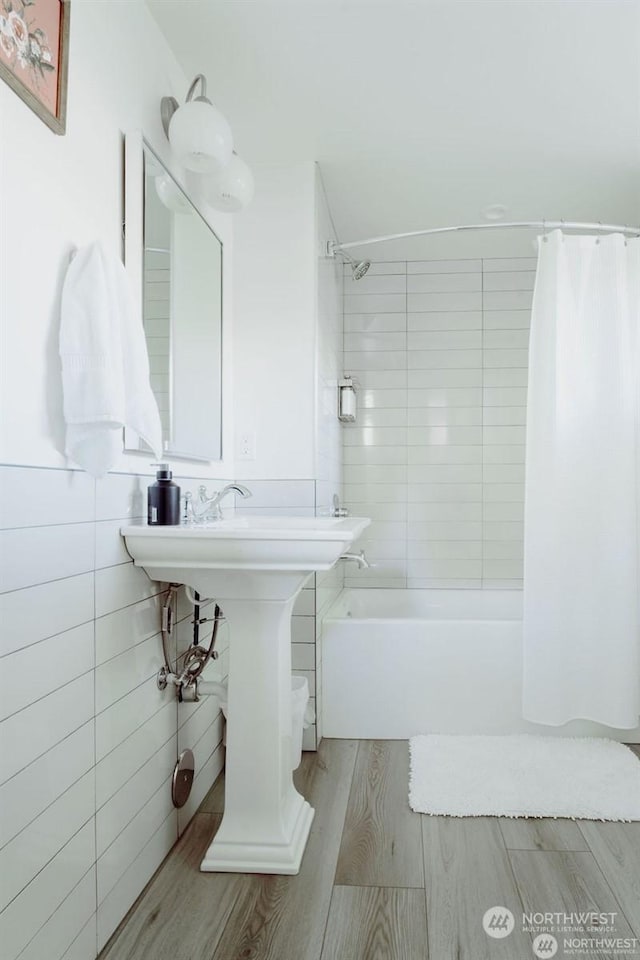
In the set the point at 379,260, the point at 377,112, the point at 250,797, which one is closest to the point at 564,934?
the point at 250,797

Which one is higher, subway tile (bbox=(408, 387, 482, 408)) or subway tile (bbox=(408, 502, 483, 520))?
subway tile (bbox=(408, 387, 482, 408))

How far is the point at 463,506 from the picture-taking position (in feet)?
13.0

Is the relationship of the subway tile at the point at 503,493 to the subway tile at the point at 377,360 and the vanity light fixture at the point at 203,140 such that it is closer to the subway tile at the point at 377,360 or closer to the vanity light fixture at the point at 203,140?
the subway tile at the point at 377,360

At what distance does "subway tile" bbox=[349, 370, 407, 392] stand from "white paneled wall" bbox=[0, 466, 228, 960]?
7.72ft

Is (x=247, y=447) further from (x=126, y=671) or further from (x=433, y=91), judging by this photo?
(x=433, y=91)

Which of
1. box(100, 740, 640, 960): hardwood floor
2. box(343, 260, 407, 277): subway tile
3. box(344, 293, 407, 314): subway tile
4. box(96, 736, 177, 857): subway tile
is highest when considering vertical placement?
box(343, 260, 407, 277): subway tile

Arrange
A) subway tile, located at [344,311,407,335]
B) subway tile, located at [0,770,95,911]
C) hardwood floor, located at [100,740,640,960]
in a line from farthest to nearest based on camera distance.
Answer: subway tile, located at [344,311,407,335] < hardwood floor, located at [100,740,640,960] < subway tile, located at [0,770,95,911]

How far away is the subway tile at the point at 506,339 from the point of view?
396cm

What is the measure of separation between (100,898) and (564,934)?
1036 mm

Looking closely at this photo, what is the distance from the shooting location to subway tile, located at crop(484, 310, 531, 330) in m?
3.96

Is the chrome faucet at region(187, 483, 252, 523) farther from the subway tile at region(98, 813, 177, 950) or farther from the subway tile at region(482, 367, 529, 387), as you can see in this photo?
the subway tile at region(482, 367, 529, 387)

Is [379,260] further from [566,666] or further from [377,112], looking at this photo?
[566,666]

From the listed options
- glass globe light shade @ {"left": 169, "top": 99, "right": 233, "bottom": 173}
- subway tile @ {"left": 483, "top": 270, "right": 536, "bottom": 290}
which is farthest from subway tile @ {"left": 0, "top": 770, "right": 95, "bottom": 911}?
subway tile @ {"left": 483, "top": 270, "right": 536, "bottom": 290}

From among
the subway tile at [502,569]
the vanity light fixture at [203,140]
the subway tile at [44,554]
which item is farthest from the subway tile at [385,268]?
the subway tile at [44,554]
